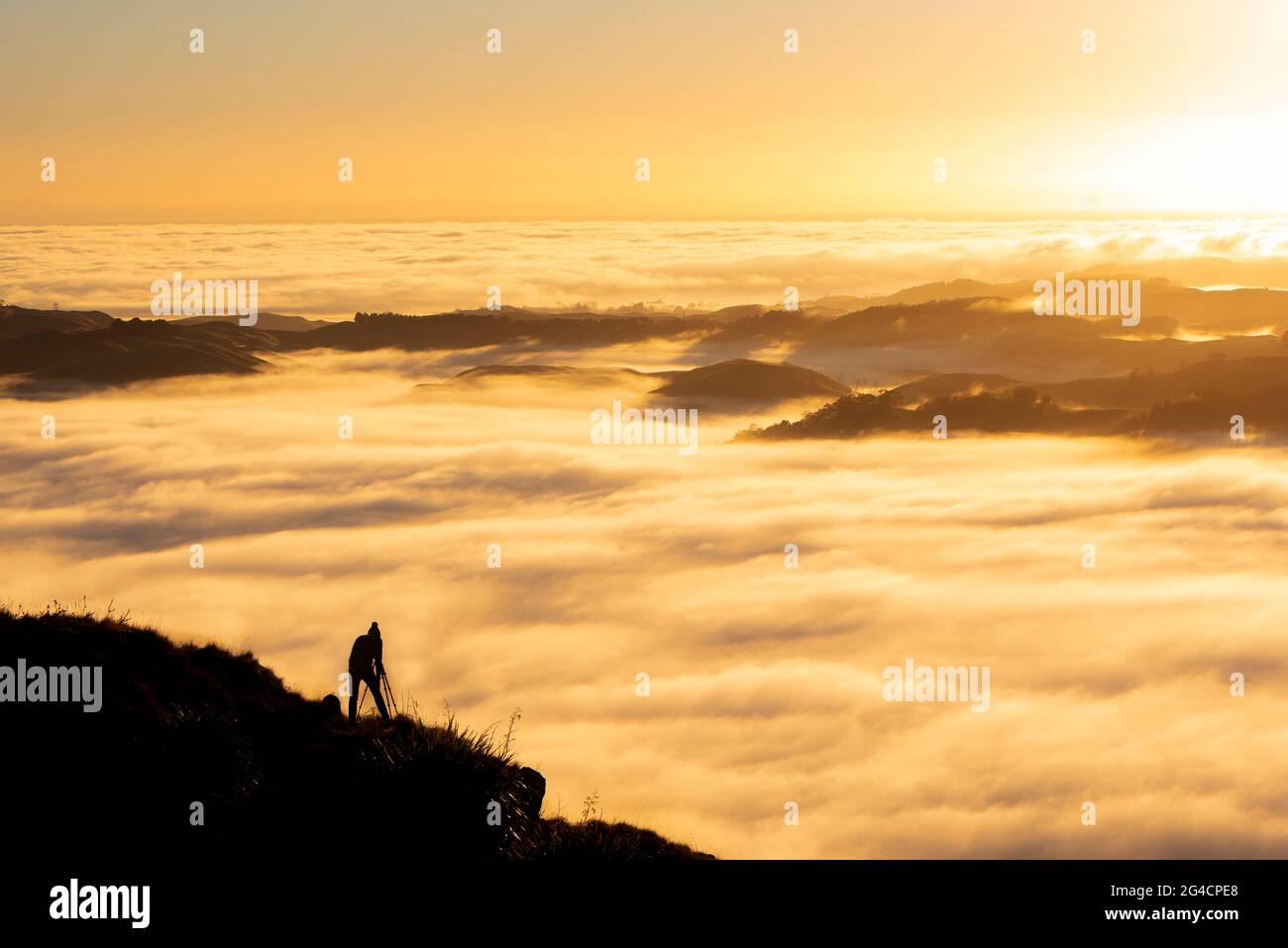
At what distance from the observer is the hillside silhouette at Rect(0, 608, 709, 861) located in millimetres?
14516

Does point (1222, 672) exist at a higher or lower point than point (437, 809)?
lower

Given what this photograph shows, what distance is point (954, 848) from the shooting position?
1802 inches

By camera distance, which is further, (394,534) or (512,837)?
(394,534)

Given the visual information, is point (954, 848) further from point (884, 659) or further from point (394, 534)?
point (394, 534)

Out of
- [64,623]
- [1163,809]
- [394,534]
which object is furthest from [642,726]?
[394,534]

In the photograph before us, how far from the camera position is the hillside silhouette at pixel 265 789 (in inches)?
571

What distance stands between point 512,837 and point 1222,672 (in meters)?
94.7

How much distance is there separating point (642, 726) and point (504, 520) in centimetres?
11229

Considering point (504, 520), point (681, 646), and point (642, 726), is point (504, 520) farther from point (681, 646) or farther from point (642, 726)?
point (642, 726)

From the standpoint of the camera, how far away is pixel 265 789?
15742 mm

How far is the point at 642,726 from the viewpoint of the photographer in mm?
80562
